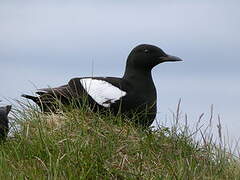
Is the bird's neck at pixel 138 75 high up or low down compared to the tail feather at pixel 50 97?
up

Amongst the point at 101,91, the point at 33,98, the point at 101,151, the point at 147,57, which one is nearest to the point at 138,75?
the point at 147,57

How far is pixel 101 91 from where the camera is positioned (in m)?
9.50

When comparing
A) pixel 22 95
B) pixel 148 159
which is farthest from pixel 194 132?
pixel 22 95

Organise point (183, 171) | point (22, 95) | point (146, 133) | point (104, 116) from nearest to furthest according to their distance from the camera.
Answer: point (183, 171) < point (146, 133) < point (104, 116) < point (22, 95)

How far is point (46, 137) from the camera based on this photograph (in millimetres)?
7352

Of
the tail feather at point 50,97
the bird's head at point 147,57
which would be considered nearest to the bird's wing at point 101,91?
the tail feather at point 50,97

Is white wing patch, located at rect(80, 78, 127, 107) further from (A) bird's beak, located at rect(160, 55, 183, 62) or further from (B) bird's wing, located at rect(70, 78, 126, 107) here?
(A) bird's beak, located at rect(160, 55, 183, 62)

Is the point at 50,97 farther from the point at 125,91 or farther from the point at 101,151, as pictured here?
the point at 101,151

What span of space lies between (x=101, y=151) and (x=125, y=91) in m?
2.55

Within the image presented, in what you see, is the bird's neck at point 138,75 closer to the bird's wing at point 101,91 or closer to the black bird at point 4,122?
the bird's wing at point 101,91

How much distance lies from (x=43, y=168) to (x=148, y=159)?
3.95 feet

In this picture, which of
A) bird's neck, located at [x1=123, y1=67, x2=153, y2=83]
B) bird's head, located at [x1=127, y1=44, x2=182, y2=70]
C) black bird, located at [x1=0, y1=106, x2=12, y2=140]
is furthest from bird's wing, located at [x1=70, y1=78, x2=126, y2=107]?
black bird, located at [x1=0, y1=106, x2=12, y2=140]

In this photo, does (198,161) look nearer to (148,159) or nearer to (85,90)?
(148,159)

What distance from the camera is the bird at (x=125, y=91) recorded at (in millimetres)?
9305
